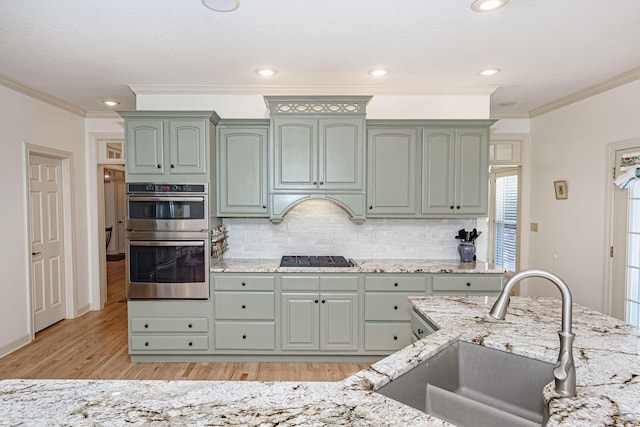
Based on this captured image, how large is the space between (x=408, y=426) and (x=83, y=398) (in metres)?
0.95

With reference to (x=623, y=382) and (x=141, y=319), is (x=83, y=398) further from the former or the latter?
(x=141, y=319)

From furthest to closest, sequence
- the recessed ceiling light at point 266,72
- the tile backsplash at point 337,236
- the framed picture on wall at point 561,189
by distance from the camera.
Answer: the framed picture on wall at point 561,189, the tile backsplash at point 337,236, the recessed ceiling light at point 266,72

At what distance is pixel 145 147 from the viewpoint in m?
3.13

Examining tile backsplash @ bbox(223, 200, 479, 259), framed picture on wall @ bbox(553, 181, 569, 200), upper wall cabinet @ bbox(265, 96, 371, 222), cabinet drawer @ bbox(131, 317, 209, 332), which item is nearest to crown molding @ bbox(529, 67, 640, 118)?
framed picture on wall @ bbox(553, 181, 569, 200)

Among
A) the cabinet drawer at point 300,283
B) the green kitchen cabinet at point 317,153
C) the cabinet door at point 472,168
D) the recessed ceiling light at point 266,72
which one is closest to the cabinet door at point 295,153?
the green kitchen cabinet at point 317,153

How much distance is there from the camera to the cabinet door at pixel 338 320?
3166mm

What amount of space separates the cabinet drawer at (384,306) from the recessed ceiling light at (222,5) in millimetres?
2474

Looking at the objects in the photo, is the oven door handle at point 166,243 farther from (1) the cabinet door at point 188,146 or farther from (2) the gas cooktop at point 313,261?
(2) the gas cooktop at point 313,261

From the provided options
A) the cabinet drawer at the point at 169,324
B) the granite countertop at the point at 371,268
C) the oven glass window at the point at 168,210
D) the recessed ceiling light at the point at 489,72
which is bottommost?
the cabinet drawer at the point at 169,324

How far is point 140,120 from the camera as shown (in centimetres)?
312

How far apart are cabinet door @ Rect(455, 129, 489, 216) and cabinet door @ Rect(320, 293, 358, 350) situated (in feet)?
4.83

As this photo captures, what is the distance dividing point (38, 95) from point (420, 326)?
4.42m

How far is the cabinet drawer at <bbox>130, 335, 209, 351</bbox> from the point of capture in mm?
3127

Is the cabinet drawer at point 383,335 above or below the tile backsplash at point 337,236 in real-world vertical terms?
below
